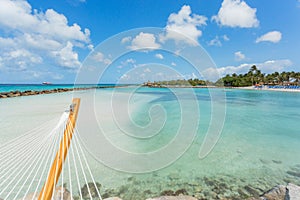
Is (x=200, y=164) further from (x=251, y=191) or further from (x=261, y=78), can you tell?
(x=261, y=78)

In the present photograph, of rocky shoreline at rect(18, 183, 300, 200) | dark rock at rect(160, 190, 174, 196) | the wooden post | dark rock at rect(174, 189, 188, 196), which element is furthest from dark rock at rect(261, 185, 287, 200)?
the wooden post

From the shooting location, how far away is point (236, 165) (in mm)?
2531

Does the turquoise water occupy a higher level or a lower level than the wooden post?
lower

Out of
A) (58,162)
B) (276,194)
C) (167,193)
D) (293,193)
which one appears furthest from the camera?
(167,193)

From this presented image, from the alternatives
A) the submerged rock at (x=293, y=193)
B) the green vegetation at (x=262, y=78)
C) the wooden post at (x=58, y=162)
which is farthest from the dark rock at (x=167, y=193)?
the green vegetation at (x=262, y=78)

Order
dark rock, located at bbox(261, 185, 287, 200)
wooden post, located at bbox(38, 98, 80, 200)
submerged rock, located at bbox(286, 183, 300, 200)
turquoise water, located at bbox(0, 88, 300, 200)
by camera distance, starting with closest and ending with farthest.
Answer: wooden post, located at bbox(38, 98, 80, 200) → submerged rock, located at bbox(286, 183, 300, 200) → dark rock, located at bbox(261, 185, 287, 200) → turquoise water, located at bbox(0, 88, 300, 200)

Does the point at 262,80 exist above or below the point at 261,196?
above

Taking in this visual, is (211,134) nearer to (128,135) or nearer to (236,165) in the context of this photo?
(236,165)

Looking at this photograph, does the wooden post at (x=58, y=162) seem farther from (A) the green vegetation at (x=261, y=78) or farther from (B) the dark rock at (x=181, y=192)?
(A) the green vegetation at (x=261, y=78)

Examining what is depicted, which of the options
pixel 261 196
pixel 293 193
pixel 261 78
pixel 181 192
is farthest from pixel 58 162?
pixel 261 78

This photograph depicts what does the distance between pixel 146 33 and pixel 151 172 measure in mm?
2680

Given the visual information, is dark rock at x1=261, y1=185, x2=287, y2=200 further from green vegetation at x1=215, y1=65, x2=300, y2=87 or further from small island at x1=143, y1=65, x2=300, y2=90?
green vegetation at x1=215, y1=65, x2=300, y2=87

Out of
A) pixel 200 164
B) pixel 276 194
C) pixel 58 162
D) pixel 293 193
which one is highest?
pixel 58 162

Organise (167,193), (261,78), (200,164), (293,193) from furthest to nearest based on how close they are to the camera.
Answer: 1. (261,78)
2. (200,164)
3. (167,193)
4. (293,193)
